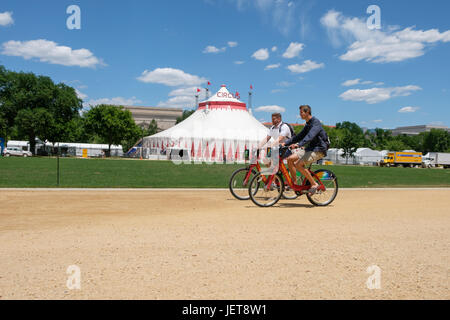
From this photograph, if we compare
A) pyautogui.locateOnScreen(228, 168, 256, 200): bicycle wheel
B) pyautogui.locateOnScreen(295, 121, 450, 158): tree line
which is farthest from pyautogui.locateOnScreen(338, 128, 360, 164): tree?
pyautogui.locateOnScreen(228, 168, 256, 200): bicycle wheel

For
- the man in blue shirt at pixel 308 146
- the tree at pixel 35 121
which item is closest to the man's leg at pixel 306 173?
the man in blue shirt at pixel 308 146

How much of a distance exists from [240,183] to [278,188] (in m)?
1.09

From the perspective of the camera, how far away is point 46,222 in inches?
232

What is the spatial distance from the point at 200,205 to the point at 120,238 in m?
3.66

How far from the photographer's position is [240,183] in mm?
8992

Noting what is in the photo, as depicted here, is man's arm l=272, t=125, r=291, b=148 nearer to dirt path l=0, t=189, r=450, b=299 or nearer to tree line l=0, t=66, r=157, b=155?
dirt path l=0, t=189, r=450, b=299

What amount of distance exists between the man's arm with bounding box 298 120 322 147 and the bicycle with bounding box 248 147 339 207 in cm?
56

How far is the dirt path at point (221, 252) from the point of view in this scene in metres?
3.01

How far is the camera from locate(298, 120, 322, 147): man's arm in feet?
25.6

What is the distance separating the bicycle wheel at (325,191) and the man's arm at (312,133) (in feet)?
3.48
